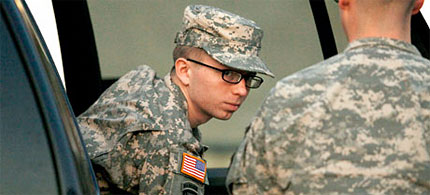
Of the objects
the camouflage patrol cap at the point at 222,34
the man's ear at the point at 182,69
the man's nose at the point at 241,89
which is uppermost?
the camouflage patrol cap at the point at 222,34

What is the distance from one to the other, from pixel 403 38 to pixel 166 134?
117 cm

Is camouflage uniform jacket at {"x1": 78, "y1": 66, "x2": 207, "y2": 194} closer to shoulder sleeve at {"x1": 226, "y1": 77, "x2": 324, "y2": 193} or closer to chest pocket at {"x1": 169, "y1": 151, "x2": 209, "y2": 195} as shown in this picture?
chest pocket at {"x1": 169, "y1": 151, "x2": 209, "y2": 195}

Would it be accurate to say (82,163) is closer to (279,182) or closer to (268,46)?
(279,182)

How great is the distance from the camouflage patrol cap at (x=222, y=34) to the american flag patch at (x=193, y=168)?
429 millimetres

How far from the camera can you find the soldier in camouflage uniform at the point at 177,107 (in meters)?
3.15

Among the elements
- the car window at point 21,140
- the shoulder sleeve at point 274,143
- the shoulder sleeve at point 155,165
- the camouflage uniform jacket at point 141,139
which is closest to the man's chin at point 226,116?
the camouflage uniform jacket at point 141,139

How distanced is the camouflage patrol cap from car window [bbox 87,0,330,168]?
149mm

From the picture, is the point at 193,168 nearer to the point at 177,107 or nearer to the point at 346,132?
the point at 177,107

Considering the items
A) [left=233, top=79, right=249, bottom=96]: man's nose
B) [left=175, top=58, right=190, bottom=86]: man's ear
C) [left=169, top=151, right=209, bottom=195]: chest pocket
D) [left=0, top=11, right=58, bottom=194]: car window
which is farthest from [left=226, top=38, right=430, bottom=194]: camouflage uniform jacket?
[left=175, top=58, right=190, bottom=86]: man's ear

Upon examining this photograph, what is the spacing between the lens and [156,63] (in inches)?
145

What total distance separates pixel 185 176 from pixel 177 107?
0.99 feet

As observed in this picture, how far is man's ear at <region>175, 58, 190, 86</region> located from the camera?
3490 mm

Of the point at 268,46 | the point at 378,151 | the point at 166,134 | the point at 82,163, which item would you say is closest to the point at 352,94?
the point at 378,151

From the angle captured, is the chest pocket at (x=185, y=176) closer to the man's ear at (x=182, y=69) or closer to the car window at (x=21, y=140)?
the man's ear at (x=182, y=69)
